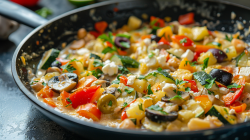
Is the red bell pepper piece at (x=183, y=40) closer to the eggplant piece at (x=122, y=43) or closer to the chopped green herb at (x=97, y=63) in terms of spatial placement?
the eggplant piece at (x=122, y=43)

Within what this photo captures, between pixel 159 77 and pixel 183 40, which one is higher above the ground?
pixel 183 40

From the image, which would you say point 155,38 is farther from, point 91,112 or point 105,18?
point 91,112

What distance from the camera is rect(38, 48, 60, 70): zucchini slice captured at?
3231 millimetres

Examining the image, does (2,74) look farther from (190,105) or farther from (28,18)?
(190,105)

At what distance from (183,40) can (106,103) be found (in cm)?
159

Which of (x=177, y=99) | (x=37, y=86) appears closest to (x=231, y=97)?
(x=177, y=99)

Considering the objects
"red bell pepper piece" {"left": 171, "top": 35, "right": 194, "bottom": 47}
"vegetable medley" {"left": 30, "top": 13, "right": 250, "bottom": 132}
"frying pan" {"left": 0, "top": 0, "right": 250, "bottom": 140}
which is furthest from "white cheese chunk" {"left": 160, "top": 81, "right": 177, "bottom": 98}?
"frying pan" {"left": 0, "top": 0, "right": 250, "bottom": 140}

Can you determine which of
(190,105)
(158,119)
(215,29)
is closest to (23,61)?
(158,119)

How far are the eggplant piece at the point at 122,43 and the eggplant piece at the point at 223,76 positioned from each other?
1.34 m

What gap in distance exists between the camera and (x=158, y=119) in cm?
206

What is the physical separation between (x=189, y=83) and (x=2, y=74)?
244cm

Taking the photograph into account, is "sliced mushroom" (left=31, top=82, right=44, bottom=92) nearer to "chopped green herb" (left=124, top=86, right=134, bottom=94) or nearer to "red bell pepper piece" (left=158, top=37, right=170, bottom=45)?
"chopped green herb" (left=124, top=86, right=134, bottom=94)

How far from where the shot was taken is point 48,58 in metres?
3.26

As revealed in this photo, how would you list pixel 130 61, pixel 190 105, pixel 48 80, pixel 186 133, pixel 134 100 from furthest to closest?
1. pixel 130 61
2. pixel 48 80
3. pixel 134 100
4. pixel 190 105
5. pixel 186 133
